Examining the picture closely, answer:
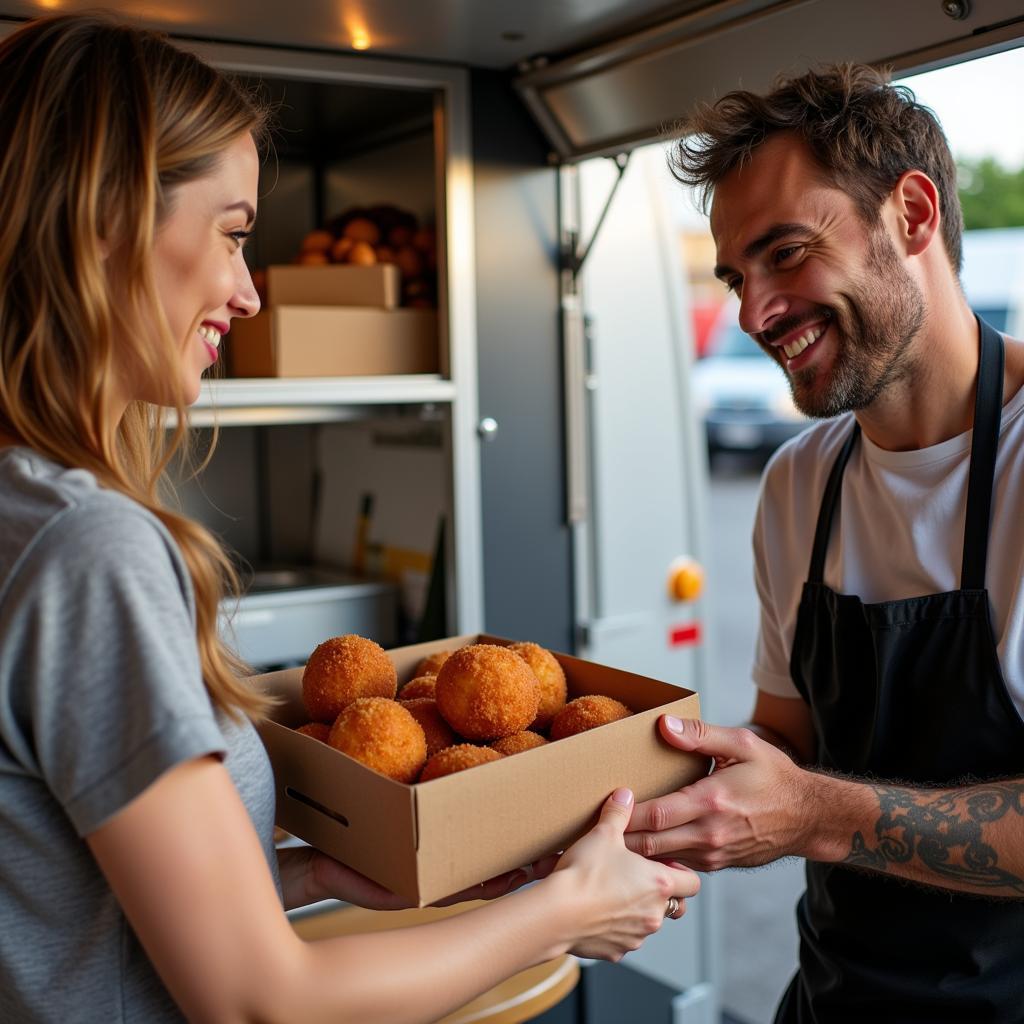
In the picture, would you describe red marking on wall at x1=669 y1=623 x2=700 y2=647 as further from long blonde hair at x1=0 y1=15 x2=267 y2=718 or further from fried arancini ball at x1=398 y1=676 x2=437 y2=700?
long blonde hair at x1=0 y1=15 x2=267 y2=718

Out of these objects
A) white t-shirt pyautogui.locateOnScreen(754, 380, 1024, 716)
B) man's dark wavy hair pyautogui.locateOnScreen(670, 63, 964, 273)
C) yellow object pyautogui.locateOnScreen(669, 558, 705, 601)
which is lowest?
yellow object pyautogui.locateOnScreen(669, 558, 705, 601)

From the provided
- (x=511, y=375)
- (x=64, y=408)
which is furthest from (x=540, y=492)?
(x=64, y=408)

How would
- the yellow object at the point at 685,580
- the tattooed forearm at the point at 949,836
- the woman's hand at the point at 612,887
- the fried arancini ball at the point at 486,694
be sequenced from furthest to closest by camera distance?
the yellow object at the point at 685,580, the tattooed forearm at the point at 949,836, the fried arancini ball at the point at 486,694, the woman's hand at the point at 612,887

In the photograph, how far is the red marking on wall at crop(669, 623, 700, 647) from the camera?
2807 millimetres

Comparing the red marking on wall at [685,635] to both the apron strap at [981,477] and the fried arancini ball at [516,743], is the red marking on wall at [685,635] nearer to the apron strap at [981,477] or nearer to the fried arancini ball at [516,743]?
the apron strap at [981,477]

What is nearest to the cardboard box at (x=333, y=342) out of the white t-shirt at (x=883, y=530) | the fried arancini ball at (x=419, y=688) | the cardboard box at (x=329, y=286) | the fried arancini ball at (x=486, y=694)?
the cardboard box at (x=329, y=286)

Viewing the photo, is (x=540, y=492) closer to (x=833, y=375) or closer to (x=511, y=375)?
(x=511, y=375)

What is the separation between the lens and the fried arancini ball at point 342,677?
1324mm

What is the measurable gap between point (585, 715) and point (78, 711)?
586mm

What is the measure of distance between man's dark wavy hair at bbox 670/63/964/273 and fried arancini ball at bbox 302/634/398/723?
2.89ft

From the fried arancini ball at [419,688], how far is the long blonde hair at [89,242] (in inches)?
14.2

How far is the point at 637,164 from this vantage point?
267cm

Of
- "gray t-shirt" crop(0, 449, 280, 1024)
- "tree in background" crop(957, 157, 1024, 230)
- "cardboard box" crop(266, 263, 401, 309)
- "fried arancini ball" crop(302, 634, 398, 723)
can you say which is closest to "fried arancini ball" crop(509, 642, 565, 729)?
"fried arancini ball" crop(302, 634, 398, 723)

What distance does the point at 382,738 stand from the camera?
118 cm
